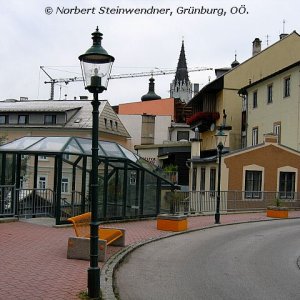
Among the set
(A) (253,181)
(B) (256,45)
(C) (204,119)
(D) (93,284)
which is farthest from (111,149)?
(B) (256,45)

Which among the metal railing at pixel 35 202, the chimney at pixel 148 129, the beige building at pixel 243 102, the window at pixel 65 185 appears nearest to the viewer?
the metal railing at pixel 35 202

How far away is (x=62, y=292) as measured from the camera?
25.3ft

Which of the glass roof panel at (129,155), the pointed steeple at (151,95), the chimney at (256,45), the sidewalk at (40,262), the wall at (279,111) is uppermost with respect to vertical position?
the pointed steeple at (151,95)

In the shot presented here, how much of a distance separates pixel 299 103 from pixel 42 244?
921 inches

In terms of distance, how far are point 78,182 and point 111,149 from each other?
5.68 feet

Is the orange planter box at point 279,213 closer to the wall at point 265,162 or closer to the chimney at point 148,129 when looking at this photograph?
the wall at point 265,162

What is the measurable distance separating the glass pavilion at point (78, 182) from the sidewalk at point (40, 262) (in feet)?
3.73

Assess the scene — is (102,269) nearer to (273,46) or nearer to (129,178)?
(129,178)

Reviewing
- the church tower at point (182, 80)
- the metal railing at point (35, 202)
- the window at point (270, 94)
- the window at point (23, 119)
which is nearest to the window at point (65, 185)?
the metal railing at point (35, 202)

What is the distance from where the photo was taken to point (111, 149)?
750 inches

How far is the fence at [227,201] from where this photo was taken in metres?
22.5

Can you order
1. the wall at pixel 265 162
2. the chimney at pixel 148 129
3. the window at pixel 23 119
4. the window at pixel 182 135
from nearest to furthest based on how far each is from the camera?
1. the wall at pixel 265 162
2. the window at pixel 23 119
3. the chimney at pixel 148 129
4. the window at pixel 182 135

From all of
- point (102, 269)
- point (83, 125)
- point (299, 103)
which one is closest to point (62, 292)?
point (102, 269)

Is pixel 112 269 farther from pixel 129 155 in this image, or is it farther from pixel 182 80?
pixel 182 80
